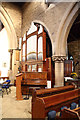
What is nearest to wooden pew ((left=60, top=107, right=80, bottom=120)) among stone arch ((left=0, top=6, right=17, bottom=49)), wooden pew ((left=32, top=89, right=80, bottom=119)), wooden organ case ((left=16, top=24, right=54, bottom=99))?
wooden pew ((left=32, top=89, right=80, bottom=119))

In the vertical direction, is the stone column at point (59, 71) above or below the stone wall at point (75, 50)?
below

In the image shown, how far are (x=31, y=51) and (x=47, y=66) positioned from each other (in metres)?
1.81

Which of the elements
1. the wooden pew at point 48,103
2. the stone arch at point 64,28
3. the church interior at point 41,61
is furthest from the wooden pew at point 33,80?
the wooden pew at point 48,103

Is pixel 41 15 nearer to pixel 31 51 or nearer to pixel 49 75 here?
pixel 31 51

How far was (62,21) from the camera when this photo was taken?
551 centimetres

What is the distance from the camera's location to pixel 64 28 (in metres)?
5.51

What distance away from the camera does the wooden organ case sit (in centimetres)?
560

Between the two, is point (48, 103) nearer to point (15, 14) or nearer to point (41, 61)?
point (41, 61)

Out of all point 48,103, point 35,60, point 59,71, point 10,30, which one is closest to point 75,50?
point 35,60

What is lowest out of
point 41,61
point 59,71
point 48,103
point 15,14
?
point 48,103

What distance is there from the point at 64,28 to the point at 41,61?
228cm

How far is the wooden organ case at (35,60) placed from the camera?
5.60m

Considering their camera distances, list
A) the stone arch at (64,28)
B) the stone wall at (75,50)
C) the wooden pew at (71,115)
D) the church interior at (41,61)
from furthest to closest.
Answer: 1. the stone wall at (75,50)
2. the stone arch at (64,28)
3. the church interior at (41,61)
4. the wooden pew at (71,115)

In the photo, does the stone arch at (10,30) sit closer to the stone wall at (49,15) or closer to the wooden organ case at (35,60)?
the wooden organ case at (35,60)
